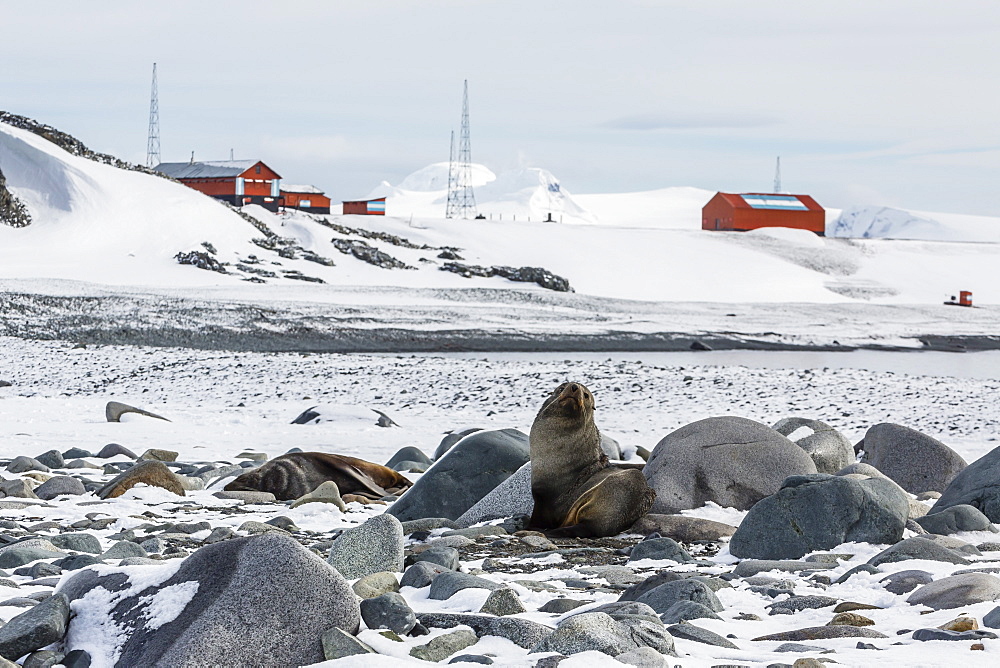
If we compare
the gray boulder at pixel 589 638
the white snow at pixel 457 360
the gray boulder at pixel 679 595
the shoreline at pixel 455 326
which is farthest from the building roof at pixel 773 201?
the gray boulder at pixel 589 638

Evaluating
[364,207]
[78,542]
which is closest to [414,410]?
[78,542]

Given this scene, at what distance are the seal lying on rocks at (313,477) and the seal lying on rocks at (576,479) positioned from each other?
2.52m

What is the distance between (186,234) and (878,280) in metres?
38.9

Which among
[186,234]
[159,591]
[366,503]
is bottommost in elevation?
[366,503]

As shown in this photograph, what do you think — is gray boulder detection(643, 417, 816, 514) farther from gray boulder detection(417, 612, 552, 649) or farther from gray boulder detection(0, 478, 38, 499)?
gray boulder detection(0, 478, 38, 499)

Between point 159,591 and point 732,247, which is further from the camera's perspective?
point 732,247

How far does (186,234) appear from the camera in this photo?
49.3 metres

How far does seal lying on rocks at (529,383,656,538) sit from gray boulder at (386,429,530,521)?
1066 mm

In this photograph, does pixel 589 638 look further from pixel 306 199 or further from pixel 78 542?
pixel 306 199

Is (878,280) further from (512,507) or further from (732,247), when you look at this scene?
(512,507)

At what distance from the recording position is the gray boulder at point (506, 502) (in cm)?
802

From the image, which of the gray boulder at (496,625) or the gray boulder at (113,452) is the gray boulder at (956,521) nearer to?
the gray boulder at (496,625)

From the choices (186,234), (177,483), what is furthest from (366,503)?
(186,234)

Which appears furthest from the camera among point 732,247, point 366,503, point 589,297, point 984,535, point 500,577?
Result: point 732,247
